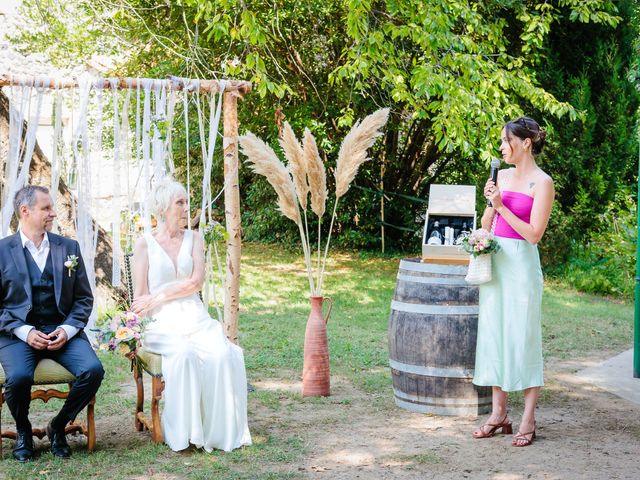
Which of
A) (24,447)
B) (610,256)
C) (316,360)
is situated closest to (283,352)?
(316,360)

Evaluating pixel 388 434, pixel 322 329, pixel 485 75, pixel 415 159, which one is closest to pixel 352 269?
pixel 415 159

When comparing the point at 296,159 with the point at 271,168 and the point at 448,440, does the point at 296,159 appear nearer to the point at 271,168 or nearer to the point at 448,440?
the point at 271,168

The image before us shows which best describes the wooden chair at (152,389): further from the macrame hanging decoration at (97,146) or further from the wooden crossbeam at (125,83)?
the wooden crossbeam at (125,83)

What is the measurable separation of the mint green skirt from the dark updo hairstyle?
1.82 feet

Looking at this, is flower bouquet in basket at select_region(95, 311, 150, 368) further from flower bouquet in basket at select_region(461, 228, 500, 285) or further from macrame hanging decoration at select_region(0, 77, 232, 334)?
flower bouquet in basket at select_region(461, 228, 500, 285)

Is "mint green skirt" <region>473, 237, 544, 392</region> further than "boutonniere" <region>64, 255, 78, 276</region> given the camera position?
Yes

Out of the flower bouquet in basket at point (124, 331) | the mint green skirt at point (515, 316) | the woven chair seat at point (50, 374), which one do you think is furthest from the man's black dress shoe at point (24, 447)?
the mint green skirt at point (515, 316)

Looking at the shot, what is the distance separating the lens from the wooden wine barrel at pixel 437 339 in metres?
4.99

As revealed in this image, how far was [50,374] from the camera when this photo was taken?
422 cm

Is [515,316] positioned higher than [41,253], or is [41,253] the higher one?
[41,253]

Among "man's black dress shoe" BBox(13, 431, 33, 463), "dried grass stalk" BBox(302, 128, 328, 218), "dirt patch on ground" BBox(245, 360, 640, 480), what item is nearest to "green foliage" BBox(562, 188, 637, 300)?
"dirt patch on ground" BBox(245, 360, 640, 480)

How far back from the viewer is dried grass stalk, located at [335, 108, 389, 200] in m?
5.37

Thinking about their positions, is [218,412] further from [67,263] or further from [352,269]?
[352,269]

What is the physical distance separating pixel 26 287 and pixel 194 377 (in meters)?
1.00
